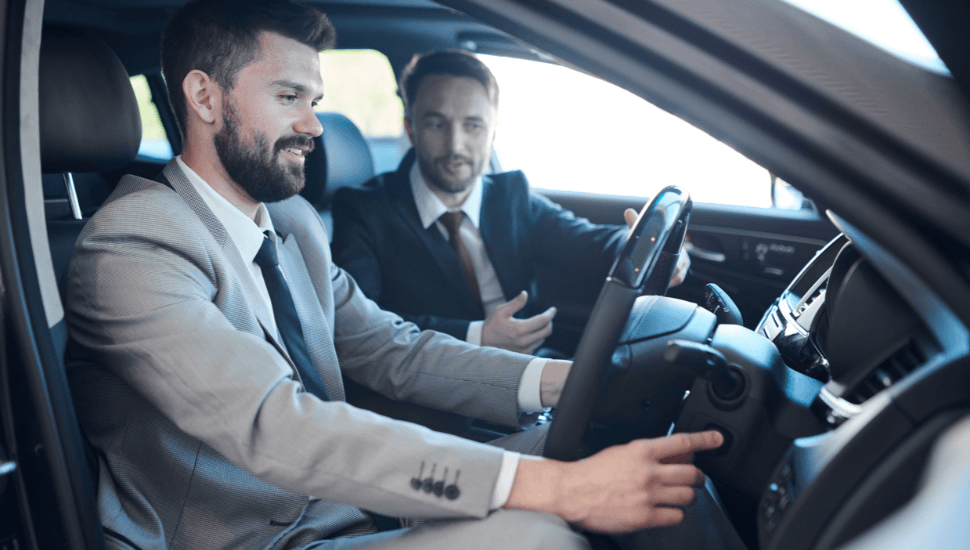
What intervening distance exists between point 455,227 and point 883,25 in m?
1.64

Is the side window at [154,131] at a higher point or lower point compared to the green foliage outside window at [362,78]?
lower

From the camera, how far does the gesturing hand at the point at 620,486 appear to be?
78 centimetres

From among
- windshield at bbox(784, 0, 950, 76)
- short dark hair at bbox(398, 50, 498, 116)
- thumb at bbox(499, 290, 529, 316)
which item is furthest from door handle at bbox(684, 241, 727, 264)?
windshield at bbox(784, 0, 950, 76)

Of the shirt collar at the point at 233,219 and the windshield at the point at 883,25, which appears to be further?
the shirt collar at the point at 233,219

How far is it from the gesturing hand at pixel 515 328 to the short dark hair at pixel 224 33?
769 mm

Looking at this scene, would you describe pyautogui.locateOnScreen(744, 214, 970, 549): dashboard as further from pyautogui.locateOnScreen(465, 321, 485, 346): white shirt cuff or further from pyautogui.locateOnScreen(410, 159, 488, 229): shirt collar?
pyautogui.locateOnScreen(410, 159, 488, 229): shirt collar

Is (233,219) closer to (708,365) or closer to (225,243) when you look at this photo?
(225,243)

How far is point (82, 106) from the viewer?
1200 mm

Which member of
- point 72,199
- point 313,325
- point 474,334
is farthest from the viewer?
point 474,334

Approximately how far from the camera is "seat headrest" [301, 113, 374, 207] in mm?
2367

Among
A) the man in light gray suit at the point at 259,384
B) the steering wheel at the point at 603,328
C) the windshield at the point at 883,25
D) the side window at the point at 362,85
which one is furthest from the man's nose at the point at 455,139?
the windshield at the point at 883,25

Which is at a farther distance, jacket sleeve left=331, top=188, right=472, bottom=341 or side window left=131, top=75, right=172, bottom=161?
side window left=131, top=75, right=172, bottom=161

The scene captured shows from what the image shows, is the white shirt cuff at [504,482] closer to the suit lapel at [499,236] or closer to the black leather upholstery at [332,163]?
the suit lapel at [499,236]

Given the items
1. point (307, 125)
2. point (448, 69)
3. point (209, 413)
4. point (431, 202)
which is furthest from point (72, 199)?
point (448, 69)
